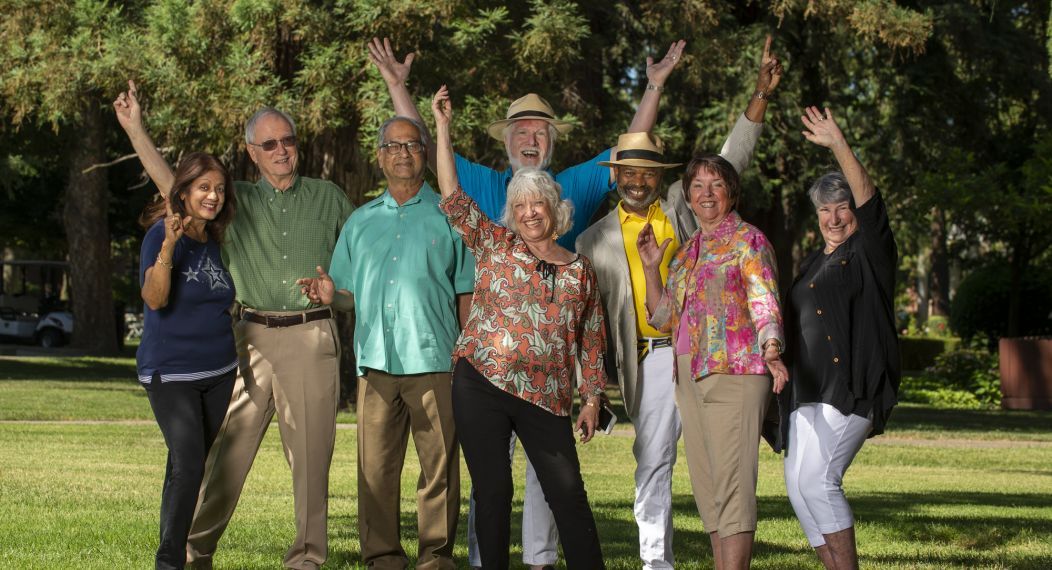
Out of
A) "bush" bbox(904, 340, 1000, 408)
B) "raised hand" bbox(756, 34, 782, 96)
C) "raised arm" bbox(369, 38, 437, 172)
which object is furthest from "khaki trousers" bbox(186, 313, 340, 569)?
"bush" bbox(904, 340, 1000, 408)

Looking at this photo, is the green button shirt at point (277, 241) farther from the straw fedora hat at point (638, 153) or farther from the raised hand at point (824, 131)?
the raised hand at point (824, 131)

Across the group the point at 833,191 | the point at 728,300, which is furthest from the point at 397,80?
the point at 833,191

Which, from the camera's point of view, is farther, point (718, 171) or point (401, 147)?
point (401, 147)

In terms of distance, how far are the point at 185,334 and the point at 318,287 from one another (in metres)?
0.60

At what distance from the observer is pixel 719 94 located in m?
22.8

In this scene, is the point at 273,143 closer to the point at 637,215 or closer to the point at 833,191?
the point at 637,215

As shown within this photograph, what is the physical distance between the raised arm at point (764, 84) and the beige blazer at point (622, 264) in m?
0.10

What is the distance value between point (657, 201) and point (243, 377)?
205 cm

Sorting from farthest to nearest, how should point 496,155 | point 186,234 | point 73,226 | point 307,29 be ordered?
point 73,226
point 496,155
point 307,29
point 186,234

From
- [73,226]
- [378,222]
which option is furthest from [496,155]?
[73,226]

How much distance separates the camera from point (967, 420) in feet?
71.1

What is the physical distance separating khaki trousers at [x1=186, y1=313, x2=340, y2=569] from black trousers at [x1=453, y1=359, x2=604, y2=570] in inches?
42.3

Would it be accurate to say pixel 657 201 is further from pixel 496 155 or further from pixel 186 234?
pixel 496 155

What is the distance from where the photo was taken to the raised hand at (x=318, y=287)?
21.0ft
